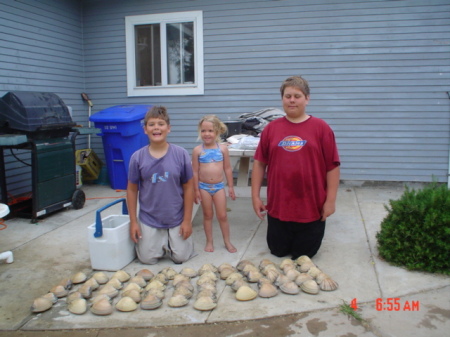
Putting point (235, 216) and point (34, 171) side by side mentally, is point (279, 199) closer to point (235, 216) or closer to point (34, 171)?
point (235, 216)

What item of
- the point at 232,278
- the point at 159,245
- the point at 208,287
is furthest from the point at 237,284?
the point at 159,245

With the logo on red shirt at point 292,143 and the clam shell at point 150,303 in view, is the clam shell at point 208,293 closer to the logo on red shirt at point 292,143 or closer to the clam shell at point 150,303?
the clam shell at point 150,303

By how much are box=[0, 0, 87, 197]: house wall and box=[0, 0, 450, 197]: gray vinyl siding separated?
0.07 feet

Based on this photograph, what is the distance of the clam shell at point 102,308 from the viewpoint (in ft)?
9.52

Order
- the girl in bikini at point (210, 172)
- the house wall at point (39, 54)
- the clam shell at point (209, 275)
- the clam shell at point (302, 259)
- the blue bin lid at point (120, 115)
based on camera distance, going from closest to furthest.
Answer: the clam shell at point (209, 275), the clam shell at point (302, 259), the girl in bikini at point (210, 172), the house wall at point (39, 54), the blue bin lid at point (120, 115)

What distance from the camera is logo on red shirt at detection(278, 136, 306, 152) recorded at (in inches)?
138

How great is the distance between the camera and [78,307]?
9.68 feet

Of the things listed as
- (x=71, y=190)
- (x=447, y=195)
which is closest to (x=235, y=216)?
(x=71, y=190)

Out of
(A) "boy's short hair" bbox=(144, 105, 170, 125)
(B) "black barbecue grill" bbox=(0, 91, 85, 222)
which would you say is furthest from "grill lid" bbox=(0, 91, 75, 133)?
(A) "boy's short hair" bbox=(144, 105, 170, 125)

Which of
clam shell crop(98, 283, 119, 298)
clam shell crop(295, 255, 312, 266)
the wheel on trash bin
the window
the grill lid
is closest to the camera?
clam shell crop(98, 283, 119, 298)

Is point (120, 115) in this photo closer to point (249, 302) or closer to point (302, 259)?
point (302, 259)

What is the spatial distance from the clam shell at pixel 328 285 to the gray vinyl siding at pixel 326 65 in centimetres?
390

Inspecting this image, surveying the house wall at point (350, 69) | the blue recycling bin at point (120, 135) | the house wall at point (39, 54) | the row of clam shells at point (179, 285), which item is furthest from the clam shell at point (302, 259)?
the house wall at point (39, 54)

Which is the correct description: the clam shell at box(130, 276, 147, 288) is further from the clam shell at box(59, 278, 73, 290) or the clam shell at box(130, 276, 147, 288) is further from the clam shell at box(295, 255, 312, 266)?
the clam shell at box(295, 255, 312, 266)
